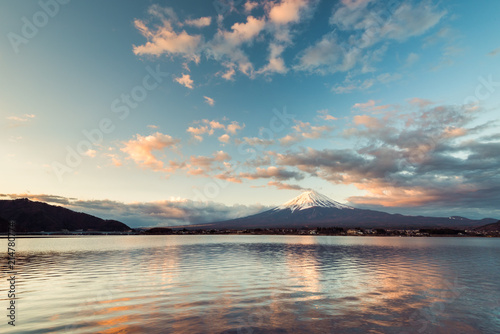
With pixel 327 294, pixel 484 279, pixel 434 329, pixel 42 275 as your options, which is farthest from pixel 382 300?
pixel 42 275

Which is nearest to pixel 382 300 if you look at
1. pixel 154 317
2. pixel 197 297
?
pixel 197 297

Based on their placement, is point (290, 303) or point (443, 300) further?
point (443, 300)

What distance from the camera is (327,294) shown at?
24.2 meters

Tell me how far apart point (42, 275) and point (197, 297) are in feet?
82.3

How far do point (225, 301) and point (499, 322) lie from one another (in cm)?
1796

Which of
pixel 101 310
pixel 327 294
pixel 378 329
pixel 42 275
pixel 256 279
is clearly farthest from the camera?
pixel 42 275

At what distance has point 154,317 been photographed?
17625mm

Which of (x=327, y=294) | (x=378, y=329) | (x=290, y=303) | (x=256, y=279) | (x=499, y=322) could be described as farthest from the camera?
(x=256, y=279)

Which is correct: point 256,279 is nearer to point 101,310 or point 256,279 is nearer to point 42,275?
point 101,310

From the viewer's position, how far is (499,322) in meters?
17.2

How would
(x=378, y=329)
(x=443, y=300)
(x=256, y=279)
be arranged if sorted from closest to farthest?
1. (x=378, y=329)
2. (x=443, y=300)
3. (x=256, y=279)

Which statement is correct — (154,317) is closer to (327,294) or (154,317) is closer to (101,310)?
(101,310)

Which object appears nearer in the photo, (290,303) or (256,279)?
(290,303)

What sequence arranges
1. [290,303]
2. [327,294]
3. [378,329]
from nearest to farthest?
[378,329], [290,303], [327,294]
